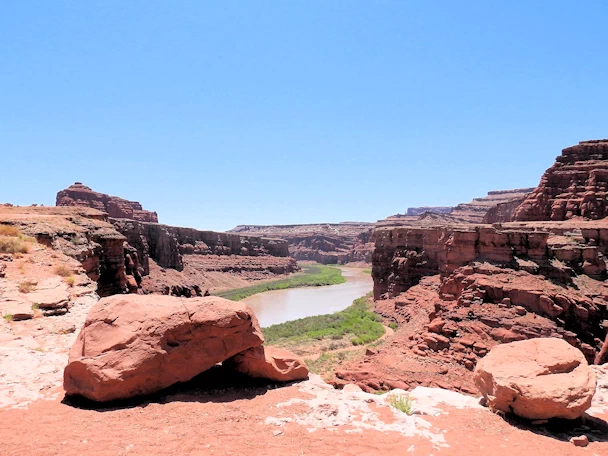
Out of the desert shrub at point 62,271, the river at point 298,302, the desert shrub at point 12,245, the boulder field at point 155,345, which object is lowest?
the river at point 298,302

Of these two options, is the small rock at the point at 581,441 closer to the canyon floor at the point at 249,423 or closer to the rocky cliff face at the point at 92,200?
the canyon floor at the point at 249,423

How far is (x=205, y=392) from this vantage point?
6219 mm

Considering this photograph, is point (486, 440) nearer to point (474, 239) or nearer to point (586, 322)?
point (586, 322)

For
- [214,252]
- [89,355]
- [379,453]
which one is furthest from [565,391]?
[214,252]

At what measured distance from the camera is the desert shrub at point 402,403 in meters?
5.93

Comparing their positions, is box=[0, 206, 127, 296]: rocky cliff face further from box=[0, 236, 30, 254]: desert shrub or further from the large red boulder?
the large red boulder

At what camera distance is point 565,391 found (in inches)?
224

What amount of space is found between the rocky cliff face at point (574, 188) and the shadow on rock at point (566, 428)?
33.4m

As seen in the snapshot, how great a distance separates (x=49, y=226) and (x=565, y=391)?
16554mm

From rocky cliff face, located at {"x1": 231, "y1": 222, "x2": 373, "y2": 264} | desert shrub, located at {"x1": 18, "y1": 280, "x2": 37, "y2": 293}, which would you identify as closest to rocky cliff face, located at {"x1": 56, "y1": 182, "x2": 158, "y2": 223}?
rocky cliff face, located at {"x1": 231, "y1": 222, "x2": 373, "y2": 264}

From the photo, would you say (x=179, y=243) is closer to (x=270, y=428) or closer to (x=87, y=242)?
(x=87, y=242)

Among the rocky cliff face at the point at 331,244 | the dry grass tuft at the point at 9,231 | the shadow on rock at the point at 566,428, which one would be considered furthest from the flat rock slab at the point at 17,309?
the rocky cliff face at the point at 331,244

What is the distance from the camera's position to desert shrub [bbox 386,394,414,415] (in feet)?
19.5

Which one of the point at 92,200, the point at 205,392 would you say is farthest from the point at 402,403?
the point at 92,200
